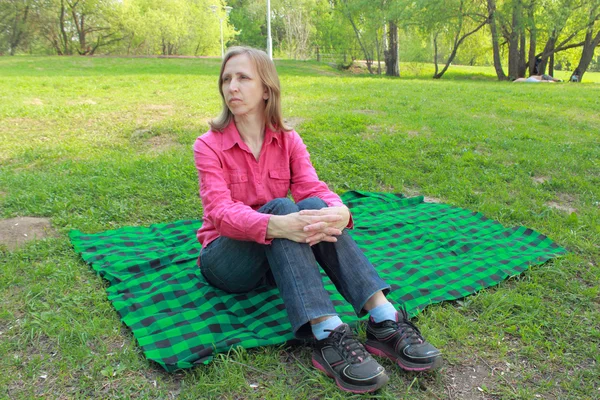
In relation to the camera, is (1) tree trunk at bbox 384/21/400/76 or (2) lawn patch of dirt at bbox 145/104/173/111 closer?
(2) lawn patch of dirt at bbox 145/104/173/111

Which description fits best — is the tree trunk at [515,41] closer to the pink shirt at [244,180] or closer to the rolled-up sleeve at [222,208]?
the pink shirt at [244,180]

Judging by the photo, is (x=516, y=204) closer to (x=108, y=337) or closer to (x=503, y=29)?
(x=108, y=337)

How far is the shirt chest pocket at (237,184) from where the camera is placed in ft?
8.93

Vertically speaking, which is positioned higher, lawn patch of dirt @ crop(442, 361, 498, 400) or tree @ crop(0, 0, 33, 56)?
tree @ crop(0, 0, 33, 56)

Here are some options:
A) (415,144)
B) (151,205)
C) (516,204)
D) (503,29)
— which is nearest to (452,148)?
(415,144)

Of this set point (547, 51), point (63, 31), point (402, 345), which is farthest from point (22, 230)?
point (63, 31)

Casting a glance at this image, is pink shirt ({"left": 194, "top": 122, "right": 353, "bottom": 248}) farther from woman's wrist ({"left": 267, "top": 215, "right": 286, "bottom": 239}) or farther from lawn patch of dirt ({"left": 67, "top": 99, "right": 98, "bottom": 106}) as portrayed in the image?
lawn patch of dirt ({"left": 67, "top": 99, "right": 98, "bottom": 106})

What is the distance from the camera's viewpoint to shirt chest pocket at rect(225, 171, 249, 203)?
2.72 m

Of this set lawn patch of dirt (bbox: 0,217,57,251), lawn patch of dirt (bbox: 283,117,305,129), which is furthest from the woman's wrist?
lawn patch of dirt (bbox: 283,117,305,129)

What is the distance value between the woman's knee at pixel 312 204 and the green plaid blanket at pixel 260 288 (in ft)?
2.18

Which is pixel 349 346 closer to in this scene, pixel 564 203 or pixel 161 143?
pixel 564 203

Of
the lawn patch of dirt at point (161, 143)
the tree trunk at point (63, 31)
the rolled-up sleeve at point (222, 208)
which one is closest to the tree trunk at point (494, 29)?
the lawn patch of dirt at point (161, 143)

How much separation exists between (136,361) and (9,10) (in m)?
32.4

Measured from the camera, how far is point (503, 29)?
2005 centimetres
